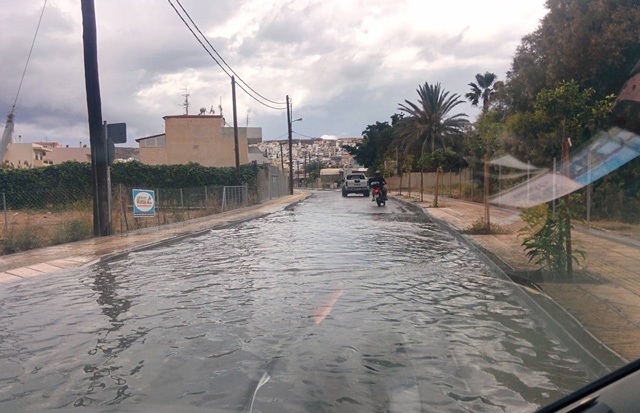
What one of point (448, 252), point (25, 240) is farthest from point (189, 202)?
point (448, 252)

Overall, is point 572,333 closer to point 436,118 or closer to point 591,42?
point 591,42

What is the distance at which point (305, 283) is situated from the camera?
9547 mm

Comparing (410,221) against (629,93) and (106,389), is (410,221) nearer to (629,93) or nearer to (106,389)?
(629,93)

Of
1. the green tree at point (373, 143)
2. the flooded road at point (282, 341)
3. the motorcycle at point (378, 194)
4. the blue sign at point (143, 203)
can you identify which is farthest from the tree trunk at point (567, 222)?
the green tree at point (373, 143)

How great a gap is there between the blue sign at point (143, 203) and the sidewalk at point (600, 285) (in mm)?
12489

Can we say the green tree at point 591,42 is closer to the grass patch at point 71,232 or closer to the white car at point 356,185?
the grass patch at point 71,232

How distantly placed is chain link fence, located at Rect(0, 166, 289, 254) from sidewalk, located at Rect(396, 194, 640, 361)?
11787 millimetres

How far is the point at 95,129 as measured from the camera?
58.5ft

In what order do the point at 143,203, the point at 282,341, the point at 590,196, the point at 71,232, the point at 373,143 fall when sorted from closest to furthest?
the point at 282,341 < the point at 590,196 < the point at 71,232 < the point at 143,203 < the point at 373,143

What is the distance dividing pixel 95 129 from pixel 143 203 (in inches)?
184

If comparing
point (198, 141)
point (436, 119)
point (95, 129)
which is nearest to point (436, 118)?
point (436, 119)

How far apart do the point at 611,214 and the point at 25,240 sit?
16295mm

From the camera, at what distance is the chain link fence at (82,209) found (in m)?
17.1

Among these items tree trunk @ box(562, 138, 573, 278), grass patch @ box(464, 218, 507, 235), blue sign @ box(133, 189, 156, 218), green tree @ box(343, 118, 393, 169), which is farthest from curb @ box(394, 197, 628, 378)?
green tree @ box(343, 118, 393, 169)
